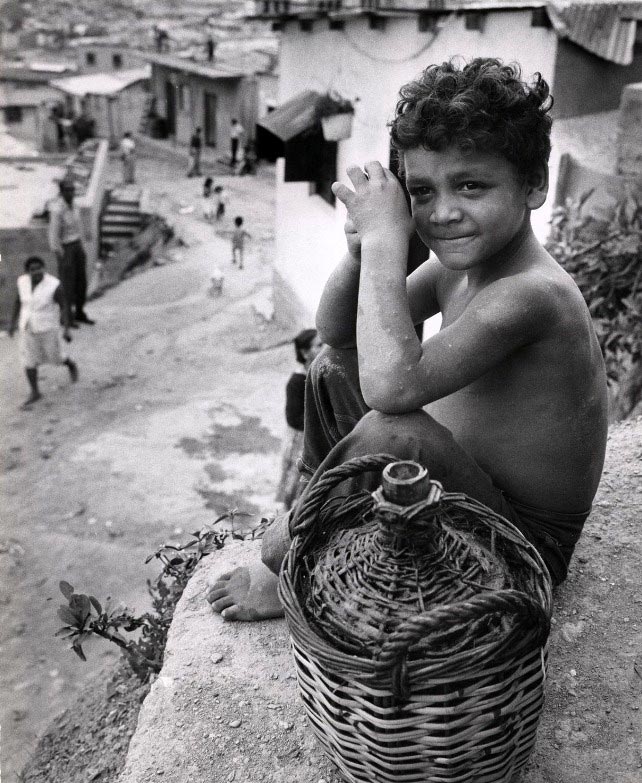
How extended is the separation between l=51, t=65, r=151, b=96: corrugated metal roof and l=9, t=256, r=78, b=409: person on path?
1860 centimetres

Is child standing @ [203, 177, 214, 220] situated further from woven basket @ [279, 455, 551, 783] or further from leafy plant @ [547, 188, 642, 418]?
woven basket @ [279, 455, 551, 783]

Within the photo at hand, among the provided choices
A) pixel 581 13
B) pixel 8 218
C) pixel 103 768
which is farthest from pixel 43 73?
pixel 103 768

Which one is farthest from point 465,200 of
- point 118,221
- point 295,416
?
point 118,221

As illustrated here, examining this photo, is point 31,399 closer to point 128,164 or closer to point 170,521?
point 170,521

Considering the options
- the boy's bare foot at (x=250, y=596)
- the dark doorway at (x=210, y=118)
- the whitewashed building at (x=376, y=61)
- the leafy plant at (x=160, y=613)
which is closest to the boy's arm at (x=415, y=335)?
the boy's bare foot at (x=250, y=596)

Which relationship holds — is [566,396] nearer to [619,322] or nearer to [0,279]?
[619,322]

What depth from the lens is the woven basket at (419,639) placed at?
1.49m

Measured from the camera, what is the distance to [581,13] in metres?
5.32

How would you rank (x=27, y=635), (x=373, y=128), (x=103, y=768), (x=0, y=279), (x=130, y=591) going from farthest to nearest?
(x=0, y=279), (x=373, y=128), (x=130, y=591), (x=27, y=635), (x=103, y=768)

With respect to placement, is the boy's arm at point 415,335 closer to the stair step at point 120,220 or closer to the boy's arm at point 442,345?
the boy's arm at point 442,345

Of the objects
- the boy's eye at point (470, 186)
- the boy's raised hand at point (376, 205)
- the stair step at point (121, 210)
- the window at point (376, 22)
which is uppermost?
the window at point (376, 22)

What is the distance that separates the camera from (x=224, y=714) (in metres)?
2.19

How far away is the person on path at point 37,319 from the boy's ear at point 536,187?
752cm

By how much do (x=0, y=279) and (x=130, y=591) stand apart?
392 inches
